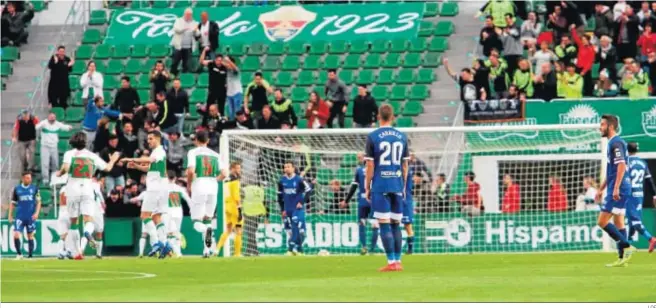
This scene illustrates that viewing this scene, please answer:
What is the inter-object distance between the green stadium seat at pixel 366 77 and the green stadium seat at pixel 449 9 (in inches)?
117

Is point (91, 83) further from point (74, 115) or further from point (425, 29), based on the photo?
point (425, 29)

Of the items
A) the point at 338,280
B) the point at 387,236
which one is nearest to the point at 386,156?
the point at 387,236

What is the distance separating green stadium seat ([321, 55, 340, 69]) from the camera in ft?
119

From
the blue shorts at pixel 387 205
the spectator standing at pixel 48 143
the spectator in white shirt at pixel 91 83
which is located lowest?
the blue shorts at pixel 387 205

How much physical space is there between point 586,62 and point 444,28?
529cm

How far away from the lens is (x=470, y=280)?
16.0m

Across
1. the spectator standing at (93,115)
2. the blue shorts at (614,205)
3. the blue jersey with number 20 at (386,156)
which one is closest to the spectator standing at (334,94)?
the spectator standing at (93,115)

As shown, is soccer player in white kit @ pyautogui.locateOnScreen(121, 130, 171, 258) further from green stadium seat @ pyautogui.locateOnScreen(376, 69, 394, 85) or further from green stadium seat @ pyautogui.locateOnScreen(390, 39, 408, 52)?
green stadium seat @ pyautogui.locateOnScreen(390, 39, 408, 52)

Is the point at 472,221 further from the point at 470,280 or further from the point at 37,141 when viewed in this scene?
the point at 470,280

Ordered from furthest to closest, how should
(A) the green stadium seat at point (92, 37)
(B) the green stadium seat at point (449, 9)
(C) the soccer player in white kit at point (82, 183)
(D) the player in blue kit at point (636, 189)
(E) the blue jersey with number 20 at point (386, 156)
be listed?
(A) the green stadium seat at point (92, 37)
(B) the green stadium seat at point (449, 9)
(C) the soccer player in white kit at point (82, 183)
(D) the player in blue kit at point (636, 189)
(E) the blue jersey with number 20 at point (386, 156)

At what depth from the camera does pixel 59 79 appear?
35906 millimetres

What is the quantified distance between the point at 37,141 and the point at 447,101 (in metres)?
9.77

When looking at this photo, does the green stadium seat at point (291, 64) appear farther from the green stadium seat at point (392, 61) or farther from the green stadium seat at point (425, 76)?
the green stadium seat at point (425, 76)

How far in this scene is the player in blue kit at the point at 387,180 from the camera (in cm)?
1800
